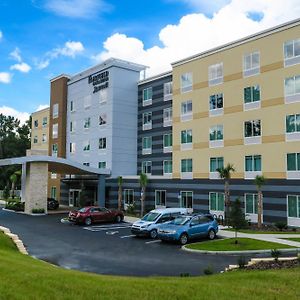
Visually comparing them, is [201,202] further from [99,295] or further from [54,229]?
[99,295]

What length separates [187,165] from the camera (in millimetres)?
40250

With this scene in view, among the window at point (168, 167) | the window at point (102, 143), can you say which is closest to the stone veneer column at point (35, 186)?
the window at point (102, 143)

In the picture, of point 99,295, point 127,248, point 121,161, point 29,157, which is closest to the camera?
point 99,295

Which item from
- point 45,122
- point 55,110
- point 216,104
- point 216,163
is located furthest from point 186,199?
point 45,122

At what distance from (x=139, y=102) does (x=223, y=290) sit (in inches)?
1648

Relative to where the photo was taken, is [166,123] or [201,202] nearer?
[201,202]

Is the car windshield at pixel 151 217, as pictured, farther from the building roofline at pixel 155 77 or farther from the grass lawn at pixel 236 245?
the building roofline at pixel 155 77

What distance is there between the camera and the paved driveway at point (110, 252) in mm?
16688

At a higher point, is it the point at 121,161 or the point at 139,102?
the point at 139,102

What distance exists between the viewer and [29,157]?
41.6 meters

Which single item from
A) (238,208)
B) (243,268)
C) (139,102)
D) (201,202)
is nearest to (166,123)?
(139,102)

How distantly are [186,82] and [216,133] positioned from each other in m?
6.77

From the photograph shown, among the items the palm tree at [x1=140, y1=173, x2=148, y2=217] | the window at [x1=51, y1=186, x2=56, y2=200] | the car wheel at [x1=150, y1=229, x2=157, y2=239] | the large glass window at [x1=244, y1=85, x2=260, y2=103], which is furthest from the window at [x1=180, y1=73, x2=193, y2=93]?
the window at [x1=51, y1=186, x2=56, y2=200]

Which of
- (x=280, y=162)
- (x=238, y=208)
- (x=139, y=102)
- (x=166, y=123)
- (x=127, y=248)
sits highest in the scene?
(x=139, y=102)
